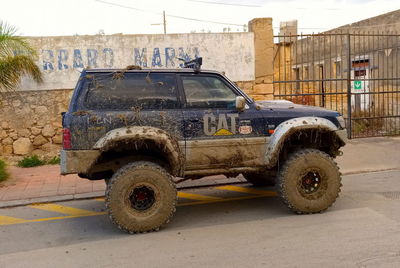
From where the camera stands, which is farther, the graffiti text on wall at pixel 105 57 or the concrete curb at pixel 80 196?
the graffiti text on wall at pixel 105 57

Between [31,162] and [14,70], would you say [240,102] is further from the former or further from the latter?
[31,162]

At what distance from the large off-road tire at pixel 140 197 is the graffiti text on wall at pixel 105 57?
5.62 metres

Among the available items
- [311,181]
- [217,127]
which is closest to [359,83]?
[311,181]

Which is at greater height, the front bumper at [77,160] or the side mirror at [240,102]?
the side mirror at [240,102]

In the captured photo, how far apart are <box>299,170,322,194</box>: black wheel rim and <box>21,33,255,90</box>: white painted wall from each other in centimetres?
558

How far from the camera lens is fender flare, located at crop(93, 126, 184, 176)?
5.13m

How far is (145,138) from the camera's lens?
5.20 m

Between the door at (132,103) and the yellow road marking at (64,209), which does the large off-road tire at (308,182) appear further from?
the yellow road marking at (64,209)

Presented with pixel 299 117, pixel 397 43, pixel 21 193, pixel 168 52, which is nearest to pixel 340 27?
pixel 397 43

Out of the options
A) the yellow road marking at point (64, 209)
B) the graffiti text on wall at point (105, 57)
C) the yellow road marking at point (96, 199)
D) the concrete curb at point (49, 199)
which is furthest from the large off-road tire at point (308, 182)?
the graffiti text on wall at point (105, 57)

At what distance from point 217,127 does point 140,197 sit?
1.32 meters

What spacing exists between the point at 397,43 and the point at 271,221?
1126 cm

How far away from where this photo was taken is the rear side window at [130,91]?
5.37m

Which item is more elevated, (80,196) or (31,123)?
(31,123)
